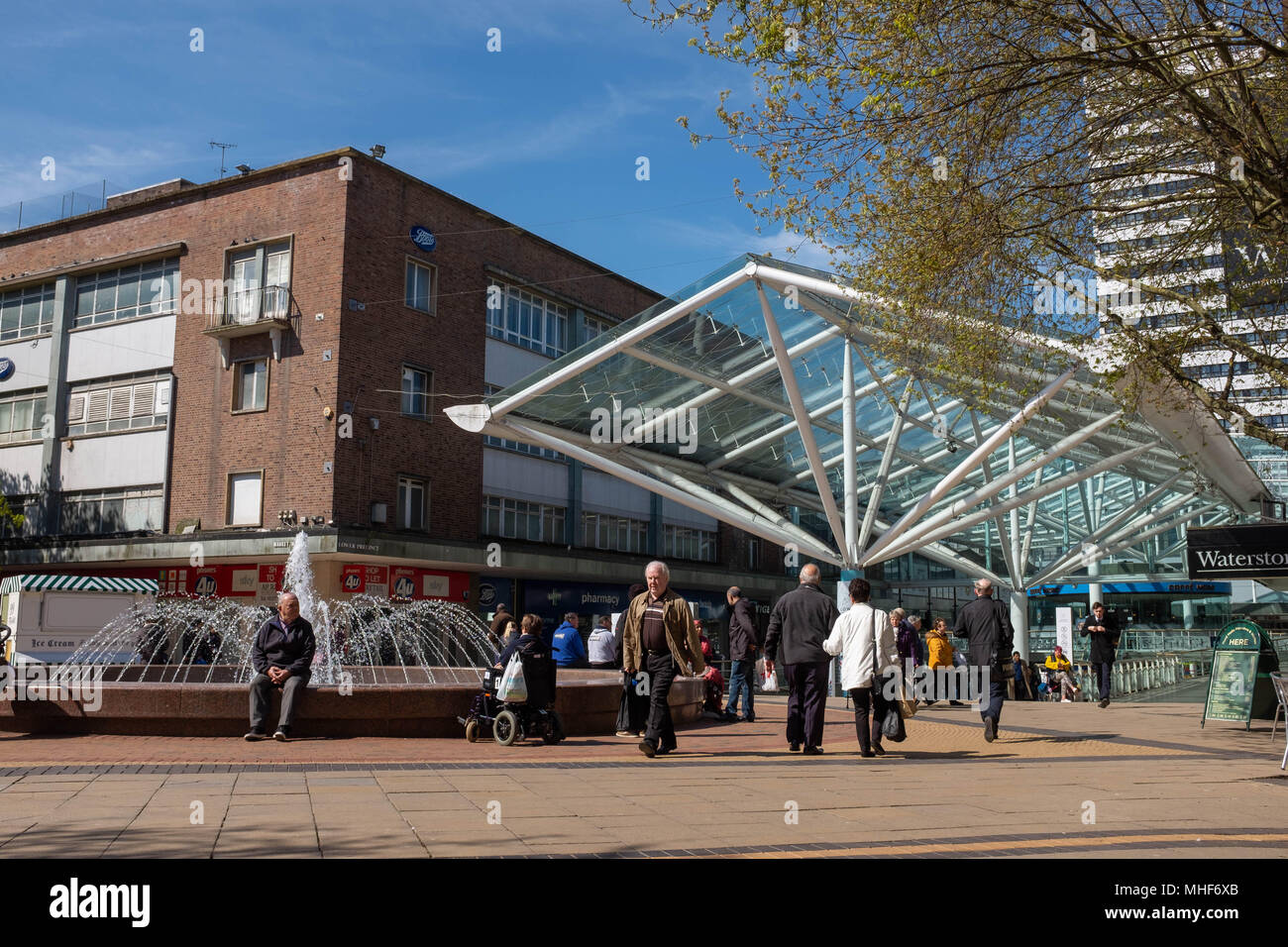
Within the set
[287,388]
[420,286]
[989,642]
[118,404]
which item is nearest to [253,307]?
[287,388]

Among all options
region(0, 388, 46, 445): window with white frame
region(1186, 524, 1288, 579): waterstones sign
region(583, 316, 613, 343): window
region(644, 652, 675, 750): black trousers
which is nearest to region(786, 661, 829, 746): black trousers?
region(644, 652, 675, 750): black trousers

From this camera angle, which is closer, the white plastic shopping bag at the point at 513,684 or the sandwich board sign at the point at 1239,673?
the white plastic shopping bag at the point at 513,684

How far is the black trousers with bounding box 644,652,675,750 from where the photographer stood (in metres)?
10.1

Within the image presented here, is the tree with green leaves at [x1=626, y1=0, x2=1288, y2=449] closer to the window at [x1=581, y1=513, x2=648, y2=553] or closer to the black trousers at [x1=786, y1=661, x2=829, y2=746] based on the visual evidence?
the black trousers at [x1=786, y1=661, x2=829, y2=746]

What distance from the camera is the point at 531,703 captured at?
11.1 metres

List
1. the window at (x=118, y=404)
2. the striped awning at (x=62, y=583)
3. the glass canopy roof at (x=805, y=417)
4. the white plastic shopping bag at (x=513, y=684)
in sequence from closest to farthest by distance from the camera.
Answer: the white plastic shopping bag at (x=513, y=684), the glass canopy roof at (x=805, y=417), the striped awning at (x=62, y=583), the window at (x=118, y=404)

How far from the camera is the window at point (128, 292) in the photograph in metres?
35.2

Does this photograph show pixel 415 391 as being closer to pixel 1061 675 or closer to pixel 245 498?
pixel 245 498

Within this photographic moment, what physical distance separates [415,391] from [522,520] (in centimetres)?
626

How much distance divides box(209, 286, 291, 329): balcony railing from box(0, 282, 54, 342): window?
8200mm

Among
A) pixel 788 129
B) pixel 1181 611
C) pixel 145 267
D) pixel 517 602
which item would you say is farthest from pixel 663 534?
pixel 788 129

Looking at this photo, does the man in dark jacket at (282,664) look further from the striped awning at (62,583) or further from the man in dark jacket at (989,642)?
the striped awning at (62,583)

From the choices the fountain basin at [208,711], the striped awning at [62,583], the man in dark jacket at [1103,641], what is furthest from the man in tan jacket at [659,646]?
the striped awning at [62,583]

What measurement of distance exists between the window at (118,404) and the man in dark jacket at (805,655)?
28248 millimetres
